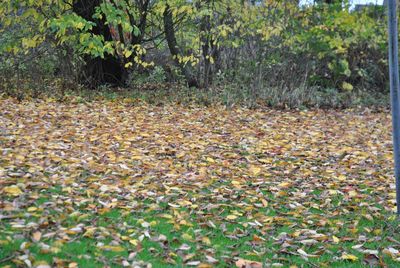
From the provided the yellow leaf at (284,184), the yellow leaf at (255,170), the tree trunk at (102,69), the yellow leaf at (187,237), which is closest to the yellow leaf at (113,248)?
the yellow leaf at (187,237)

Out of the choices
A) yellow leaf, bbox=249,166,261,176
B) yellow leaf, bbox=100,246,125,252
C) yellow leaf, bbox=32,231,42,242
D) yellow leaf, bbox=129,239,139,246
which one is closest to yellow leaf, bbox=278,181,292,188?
yellow leaf, bbox=249,166,261,176

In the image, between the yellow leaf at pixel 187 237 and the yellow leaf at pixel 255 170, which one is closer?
the yellow leaf at pixel 187 237

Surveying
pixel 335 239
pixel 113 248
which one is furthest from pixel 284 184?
pixel 113 248

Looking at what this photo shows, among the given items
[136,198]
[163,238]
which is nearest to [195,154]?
[136,198]

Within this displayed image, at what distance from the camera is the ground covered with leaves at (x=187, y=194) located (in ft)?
12.9

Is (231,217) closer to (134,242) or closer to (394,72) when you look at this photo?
(134,242)

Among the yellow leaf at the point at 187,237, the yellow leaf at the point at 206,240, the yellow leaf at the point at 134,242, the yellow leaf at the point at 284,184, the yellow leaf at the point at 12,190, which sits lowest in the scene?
the yellow leaf at the point at 284,184

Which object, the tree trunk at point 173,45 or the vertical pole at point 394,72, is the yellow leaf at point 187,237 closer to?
the vertical pole at point 394,72

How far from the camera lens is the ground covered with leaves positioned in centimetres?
393

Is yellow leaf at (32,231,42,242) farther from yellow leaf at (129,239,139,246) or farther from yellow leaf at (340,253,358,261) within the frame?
yellow leaf at (340,253,358,261)

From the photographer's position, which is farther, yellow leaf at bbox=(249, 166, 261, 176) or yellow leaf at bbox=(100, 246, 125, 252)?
yellow leaf at bbox=(249, 166, 261, 176)

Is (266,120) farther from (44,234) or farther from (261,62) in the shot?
(44,234)

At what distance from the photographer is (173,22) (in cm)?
1274

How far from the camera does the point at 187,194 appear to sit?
5340 millimetres
